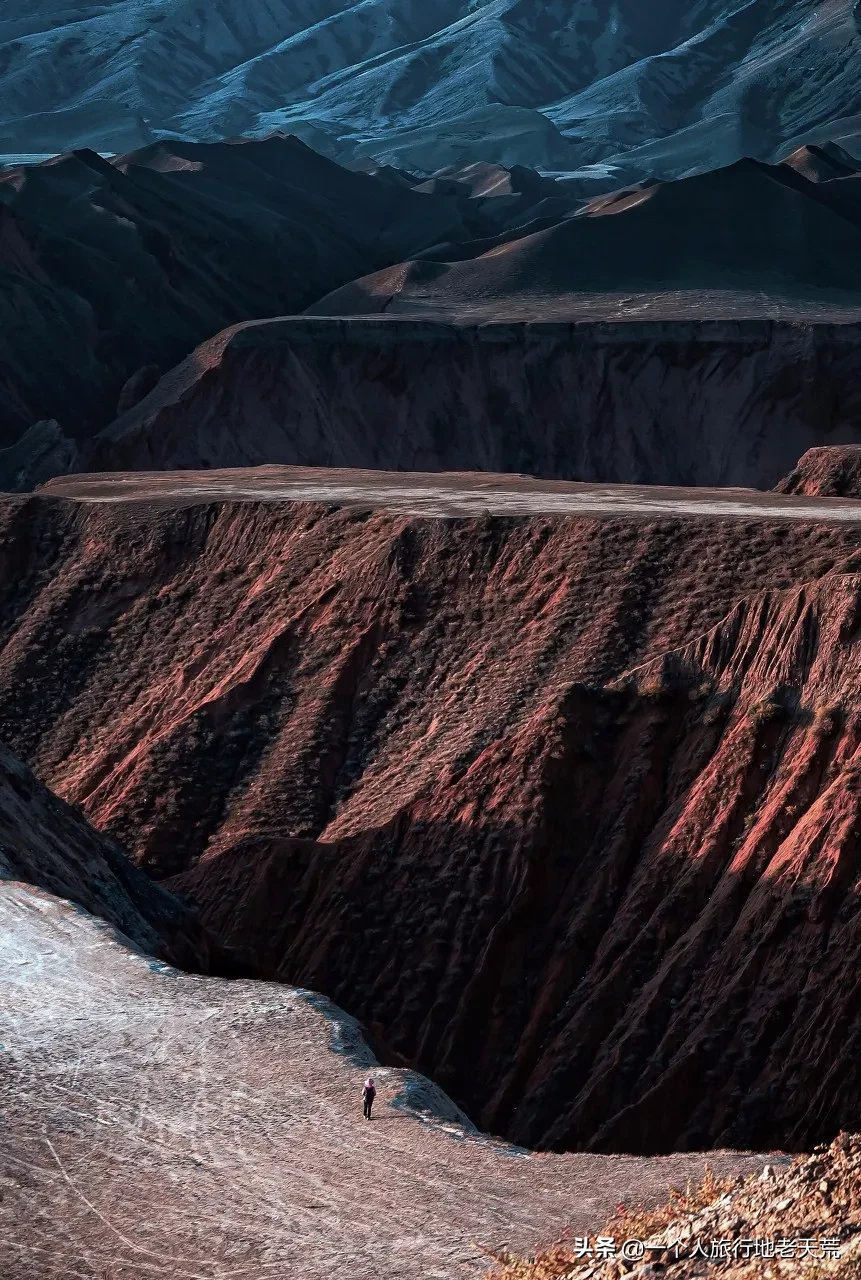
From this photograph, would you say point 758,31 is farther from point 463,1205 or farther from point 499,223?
point 463,1205

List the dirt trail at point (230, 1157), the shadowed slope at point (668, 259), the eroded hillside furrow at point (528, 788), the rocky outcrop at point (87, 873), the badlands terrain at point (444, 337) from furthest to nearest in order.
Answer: the shadowed slope at point (668, 259), the badlands terrain at point (444, 337), the eroded hillside furrow at point (528, 788), the rocky outcrop at point (87, 873), the dirt trail at point (230, 1157)

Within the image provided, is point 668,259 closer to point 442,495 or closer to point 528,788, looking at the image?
point 442,495

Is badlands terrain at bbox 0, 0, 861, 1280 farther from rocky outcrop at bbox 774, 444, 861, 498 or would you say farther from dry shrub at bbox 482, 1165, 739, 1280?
dry shrub at bbox 482, 1165, 739, 1280

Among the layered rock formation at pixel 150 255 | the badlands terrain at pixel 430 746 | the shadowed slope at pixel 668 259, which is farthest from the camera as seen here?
the shadowed slope at pixel 668 259

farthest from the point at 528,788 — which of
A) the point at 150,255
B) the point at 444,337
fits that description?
the point at 150,255

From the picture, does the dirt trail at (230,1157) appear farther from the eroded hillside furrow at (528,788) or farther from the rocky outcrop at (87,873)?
the eroded hillside furrow at (528,788)

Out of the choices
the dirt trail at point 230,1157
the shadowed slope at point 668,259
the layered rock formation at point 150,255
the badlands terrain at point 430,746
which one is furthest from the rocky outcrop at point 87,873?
the shadowed slope at point 668,259

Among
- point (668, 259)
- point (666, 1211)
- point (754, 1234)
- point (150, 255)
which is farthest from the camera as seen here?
point (150, 255)
